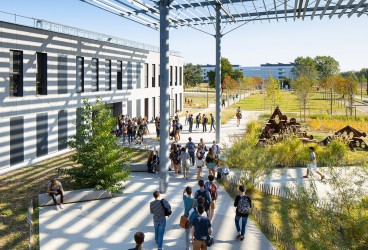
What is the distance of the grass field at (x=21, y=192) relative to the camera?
9.11 metres

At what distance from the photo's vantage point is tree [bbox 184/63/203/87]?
96.7m

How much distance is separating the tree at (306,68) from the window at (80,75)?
57475mm

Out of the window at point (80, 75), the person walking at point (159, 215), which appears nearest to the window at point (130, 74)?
the window at point (80, 75)

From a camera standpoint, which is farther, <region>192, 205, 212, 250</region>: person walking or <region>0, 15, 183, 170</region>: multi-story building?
<region>0, 15, 183, 170</region>: multi-story building

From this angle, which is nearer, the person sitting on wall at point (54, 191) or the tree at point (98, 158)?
the person sitting on wall at point (54, 191)

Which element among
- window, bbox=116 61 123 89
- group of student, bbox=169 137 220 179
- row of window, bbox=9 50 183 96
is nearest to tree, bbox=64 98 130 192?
group of student, bbox=169 137 220 179

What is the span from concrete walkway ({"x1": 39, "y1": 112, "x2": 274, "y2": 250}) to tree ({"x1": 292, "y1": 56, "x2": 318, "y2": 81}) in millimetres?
64150

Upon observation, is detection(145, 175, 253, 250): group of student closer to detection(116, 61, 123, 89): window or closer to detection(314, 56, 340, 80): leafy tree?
detection(116, 61, 123, 89): window

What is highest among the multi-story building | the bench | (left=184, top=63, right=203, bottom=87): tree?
(left=184, top=63, right=203, bottom=87): tree

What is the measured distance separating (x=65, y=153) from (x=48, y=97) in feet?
10.7

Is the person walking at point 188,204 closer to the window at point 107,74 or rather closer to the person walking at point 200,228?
the person walking at point 200,228

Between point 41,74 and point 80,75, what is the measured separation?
3.36 m

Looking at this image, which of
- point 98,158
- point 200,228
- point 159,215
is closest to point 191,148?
point 98,158

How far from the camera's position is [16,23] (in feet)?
50.3
